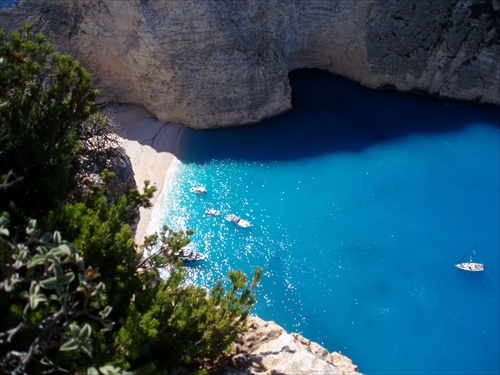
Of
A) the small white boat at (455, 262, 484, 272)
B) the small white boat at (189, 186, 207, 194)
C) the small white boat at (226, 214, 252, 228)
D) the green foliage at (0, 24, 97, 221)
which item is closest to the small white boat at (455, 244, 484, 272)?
the small white boat at (455, 262, 484, 272)

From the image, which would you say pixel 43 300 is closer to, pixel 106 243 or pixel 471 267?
pixel 106 243

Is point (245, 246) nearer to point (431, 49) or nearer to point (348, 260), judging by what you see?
point (348, 260)

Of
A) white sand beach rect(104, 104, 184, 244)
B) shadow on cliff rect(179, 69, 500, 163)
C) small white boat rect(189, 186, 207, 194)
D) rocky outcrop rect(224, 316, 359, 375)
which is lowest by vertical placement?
rocky outcrop rect(224, 316, 359, 375)

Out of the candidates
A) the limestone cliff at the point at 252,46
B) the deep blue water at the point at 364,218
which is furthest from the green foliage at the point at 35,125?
the limestone cliff at the point at 252,46

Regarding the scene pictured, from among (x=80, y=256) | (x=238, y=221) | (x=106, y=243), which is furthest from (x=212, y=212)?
(x=80, y=256)

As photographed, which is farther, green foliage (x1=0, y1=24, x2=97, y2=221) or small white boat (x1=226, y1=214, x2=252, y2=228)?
small white boat (x1=226, y1=214, x2=252, y2=228)

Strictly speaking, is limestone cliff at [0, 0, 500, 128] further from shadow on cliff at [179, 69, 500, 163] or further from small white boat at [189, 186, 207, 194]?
small white boat at [189, 186, 207, 194]

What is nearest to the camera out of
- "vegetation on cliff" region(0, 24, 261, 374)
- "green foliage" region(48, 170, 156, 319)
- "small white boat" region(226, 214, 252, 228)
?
"vegetation on cliff" region(0, 24, 261, 374)
